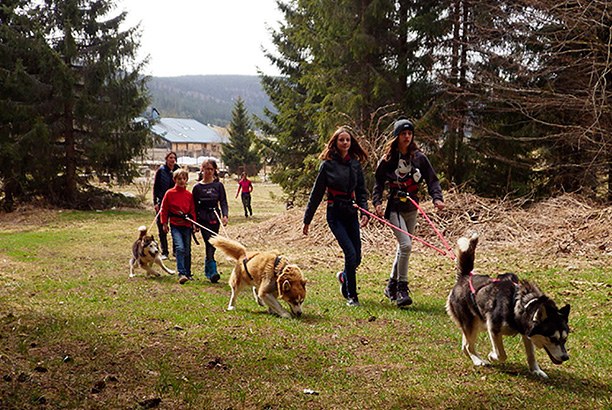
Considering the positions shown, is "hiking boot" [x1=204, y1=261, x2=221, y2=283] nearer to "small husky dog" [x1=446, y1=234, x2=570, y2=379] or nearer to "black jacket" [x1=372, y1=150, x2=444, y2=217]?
"black jacket" [x1=372, y1=150, x2=444, y2=217]

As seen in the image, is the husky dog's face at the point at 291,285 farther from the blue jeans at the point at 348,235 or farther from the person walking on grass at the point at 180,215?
the person walking on grass at the point at 180,215

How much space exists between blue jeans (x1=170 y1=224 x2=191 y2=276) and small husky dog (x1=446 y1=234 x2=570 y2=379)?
19.3 ft

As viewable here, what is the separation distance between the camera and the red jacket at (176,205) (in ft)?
30.3

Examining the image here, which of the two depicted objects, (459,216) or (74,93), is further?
(74,93)

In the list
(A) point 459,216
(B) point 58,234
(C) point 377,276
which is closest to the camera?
(C) point 377,276

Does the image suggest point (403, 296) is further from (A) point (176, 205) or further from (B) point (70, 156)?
(B) point (70, 156)

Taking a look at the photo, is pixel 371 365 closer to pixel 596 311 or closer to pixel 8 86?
pixel 596 311

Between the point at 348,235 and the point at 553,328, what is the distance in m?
3.58

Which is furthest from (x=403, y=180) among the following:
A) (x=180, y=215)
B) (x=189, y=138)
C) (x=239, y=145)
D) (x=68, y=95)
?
(x=189, y=138)

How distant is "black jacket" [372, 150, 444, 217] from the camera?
6918mm

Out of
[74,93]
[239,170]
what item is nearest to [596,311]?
[74,93]

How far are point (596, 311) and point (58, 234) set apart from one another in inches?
652

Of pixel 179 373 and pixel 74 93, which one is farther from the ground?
pixel 74 93

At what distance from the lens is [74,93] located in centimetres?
2366
